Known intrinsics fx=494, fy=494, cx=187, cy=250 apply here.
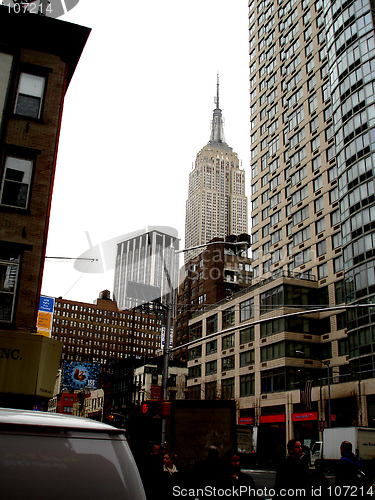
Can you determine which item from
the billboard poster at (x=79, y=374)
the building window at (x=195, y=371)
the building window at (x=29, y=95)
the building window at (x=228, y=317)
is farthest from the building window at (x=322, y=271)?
the building window at (x=29, y=95)

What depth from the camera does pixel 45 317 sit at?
26.5 m

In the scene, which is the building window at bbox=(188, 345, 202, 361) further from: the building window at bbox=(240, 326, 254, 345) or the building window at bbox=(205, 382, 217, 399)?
the building window at bbox=(240, 326, 254, 345)

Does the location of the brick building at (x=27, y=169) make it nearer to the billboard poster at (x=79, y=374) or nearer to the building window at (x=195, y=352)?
the billboard poster at (x=79, y=374)

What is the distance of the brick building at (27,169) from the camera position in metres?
14.6

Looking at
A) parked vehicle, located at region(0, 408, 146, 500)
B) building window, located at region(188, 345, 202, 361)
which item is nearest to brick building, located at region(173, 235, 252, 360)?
building window, located at region(188, 345, 202, 361)

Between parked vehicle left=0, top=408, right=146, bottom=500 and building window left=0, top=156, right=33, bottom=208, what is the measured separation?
14.9 metres

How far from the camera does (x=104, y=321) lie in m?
173

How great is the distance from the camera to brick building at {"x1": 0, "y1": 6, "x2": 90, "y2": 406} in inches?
576

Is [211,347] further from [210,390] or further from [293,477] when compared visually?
[293,477]

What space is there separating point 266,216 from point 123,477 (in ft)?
228

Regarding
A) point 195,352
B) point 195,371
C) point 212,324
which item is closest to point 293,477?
point 212,324

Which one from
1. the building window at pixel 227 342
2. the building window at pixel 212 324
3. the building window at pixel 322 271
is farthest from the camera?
the building window at pixel 212 324

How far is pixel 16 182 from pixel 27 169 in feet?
2.23

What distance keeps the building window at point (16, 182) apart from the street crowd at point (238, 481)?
10.8 m
